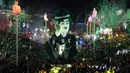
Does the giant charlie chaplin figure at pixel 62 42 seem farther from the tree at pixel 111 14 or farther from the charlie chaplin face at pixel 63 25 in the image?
the tree at pixel 111 14

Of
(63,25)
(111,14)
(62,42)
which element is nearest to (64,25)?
(63,25)

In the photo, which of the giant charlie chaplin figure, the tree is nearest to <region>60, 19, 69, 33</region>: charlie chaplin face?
the giant charlie chaplin figure

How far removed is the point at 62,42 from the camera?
11352mm

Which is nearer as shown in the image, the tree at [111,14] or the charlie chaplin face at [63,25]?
the charlie chaplin face at [63,25]

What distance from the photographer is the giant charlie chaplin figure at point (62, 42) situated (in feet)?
37.1

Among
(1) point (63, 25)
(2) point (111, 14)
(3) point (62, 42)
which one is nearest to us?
(1) point (63, 25)

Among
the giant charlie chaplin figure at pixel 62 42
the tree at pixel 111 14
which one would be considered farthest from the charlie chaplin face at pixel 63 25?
the tree at pixel 111 14

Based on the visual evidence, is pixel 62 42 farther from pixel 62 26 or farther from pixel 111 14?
pixel 111 14

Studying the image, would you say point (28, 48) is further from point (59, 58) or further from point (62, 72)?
point (62, 72)

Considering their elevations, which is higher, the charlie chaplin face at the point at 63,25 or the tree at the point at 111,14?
the charlie chaplin face at the point at 63,25

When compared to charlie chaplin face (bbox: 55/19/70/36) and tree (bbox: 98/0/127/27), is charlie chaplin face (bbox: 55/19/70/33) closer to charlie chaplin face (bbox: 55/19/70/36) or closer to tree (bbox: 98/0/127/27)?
charlie chaplin face (bbox: 55/19/70/36)

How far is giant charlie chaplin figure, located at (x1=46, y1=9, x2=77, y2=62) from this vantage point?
37.1 ft

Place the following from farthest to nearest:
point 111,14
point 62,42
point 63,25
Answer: point 111,14
point 62,42
point 63,25

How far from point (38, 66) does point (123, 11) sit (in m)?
33.3
